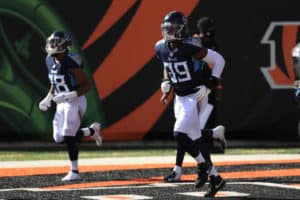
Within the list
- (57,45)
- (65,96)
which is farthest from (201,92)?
(57,45)

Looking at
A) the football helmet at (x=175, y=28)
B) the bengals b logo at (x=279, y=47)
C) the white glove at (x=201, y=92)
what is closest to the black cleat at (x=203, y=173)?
the white glove at (x=201, y=92)

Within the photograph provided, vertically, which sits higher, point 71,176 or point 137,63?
point 137,63

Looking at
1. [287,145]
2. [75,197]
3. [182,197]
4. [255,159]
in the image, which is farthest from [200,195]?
[287,145]

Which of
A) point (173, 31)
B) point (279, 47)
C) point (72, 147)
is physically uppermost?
point (173, 31)

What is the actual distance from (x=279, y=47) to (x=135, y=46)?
2555 mm

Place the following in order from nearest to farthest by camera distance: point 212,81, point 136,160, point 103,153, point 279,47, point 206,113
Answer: point 212,81
point 206,113
point 136,160
point 103,153
point 279,47

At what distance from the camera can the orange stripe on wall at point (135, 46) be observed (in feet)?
60.3

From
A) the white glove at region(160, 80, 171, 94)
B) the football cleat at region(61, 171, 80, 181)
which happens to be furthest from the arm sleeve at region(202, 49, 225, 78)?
the football cleat at region(61, 171, 80, 181)

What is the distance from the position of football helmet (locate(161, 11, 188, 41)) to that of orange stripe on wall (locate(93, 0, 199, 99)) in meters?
6.70

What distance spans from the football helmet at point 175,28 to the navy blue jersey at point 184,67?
0.10 meters

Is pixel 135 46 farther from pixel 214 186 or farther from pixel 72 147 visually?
pixel 214 186

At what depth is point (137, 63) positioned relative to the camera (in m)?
18.4

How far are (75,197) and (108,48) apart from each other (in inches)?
301

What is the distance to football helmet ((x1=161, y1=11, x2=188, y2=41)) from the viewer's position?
1160 centimetres
